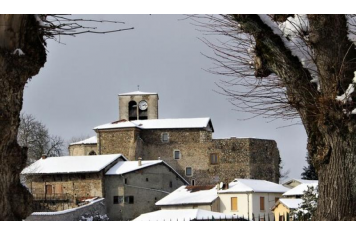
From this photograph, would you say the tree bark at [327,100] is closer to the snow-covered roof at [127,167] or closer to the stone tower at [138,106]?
the snow-covered roof at [127,167]

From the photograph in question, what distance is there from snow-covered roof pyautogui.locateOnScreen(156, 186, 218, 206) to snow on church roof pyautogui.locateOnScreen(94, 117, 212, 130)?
7.67 meters

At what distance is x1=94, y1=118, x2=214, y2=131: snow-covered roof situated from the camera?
145 ft

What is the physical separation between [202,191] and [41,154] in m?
10.7

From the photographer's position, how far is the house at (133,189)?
1486 inches

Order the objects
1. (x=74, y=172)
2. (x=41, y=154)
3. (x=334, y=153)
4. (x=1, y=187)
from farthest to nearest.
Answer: (x=41, y=154), (x=74, y=172), (x=334, y=153), (x=1, y=187)

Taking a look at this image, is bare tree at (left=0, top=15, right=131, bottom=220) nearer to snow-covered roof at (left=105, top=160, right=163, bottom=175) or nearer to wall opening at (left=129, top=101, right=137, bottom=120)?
snow-covered roof at (left=105, top=160, right=163, bottom=175)

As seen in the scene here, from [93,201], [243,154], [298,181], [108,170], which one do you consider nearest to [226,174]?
[243,154]

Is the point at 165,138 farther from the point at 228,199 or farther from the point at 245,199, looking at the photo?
the point at 245,199

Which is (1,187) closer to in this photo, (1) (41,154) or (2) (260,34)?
(2) (260,34)

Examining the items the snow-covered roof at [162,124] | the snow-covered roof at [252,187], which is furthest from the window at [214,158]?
the snow-covered roof at [252,187]

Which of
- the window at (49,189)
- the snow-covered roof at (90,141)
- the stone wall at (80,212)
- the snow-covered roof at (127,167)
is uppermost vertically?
the snow-covered roof at (90,141)

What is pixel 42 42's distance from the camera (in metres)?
5.35

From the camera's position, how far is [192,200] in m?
34.6

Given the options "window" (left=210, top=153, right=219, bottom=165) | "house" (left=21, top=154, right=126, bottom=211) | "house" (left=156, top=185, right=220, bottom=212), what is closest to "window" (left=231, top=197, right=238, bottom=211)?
"house" (left=156, top=185, right=220, bottom=212)
